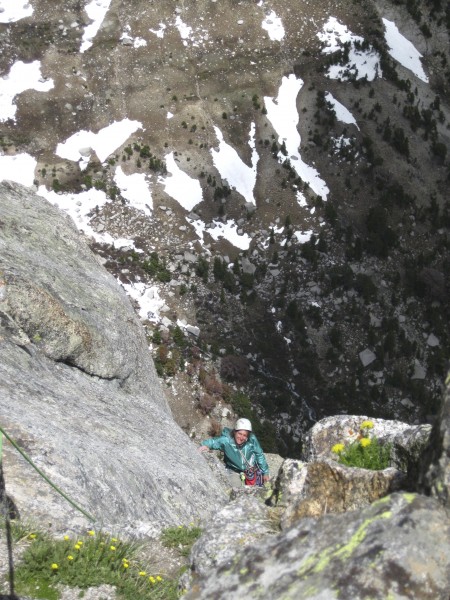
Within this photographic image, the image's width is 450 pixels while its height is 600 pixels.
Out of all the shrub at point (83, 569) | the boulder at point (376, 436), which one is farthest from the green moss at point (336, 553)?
the shrub at point (83, 569)

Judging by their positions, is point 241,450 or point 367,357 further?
point 367,357

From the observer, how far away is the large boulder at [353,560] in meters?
4.16

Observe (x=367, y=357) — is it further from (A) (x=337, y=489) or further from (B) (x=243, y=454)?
(A) (x=337, y=489)

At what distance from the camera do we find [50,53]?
4669 centimetres

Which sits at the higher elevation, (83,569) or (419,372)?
(419,372)

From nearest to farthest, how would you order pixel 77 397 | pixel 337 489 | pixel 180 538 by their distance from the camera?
pixel 337 489, pixel 180 538, pixel 77 397

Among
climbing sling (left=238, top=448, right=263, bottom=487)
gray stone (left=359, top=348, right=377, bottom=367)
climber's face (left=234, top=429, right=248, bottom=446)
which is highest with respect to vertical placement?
gray stone (left=359, top=348, right=377, bottom=367)

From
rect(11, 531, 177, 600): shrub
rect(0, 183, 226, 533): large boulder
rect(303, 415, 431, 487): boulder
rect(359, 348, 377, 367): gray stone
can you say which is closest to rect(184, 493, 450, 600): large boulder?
rect(303, 415, 431, 487): boulder

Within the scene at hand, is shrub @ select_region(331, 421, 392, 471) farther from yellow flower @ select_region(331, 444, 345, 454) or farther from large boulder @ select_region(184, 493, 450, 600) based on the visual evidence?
large boulder @ select_region(184, 493, 450, 600)

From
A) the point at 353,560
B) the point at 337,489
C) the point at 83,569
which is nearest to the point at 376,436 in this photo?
the point at 337,489

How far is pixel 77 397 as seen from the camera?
15070 millimetres

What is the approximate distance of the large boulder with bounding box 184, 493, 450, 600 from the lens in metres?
4.16

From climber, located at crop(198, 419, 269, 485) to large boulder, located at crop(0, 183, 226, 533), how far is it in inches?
38.2

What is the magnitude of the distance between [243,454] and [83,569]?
7043mm
